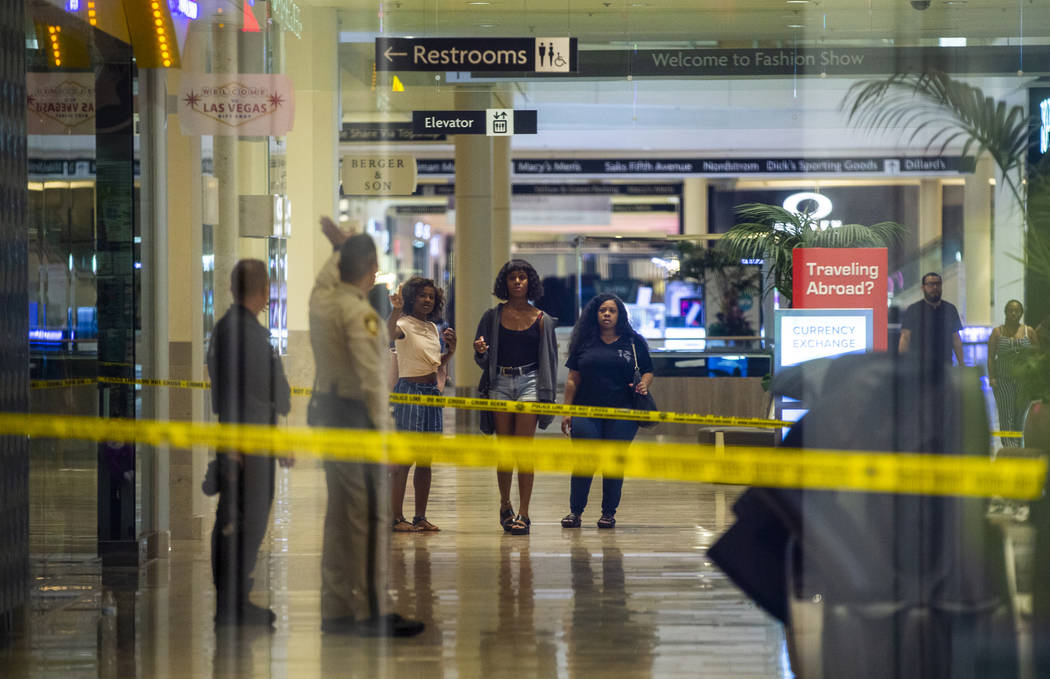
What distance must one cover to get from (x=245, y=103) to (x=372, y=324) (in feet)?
4.86

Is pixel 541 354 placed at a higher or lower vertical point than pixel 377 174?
lower

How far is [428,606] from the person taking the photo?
4.84 meters

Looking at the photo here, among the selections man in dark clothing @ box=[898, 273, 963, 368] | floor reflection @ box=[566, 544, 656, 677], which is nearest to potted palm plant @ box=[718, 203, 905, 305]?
man in dark clothing @ box=[898, 273, 963, 368]

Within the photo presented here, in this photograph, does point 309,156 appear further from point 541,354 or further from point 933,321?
point 933,321

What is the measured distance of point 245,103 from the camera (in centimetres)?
486

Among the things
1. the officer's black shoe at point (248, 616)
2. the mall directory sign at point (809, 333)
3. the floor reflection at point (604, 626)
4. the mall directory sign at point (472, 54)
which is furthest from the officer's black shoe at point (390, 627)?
the mall directory sign at point (809, 333)

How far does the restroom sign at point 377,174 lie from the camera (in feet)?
17.0

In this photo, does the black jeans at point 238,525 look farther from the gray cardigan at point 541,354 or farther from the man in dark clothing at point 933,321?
the man in dark clothing at point 933,321

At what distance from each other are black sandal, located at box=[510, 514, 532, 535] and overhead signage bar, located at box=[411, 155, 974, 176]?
42.1ft

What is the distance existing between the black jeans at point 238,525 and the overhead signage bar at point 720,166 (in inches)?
587

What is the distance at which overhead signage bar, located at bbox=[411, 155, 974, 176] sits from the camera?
1805 centimetres

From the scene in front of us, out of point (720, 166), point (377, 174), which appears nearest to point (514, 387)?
point (377, 174)

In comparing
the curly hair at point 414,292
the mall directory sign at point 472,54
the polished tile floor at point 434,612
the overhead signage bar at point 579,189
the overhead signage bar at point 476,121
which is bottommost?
the polished tile floor at point 434,612

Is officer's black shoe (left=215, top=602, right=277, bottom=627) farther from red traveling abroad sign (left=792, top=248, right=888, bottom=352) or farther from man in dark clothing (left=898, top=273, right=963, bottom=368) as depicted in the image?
red traveling abroad sign (left=792, top=248, right=888, bottom=352)
